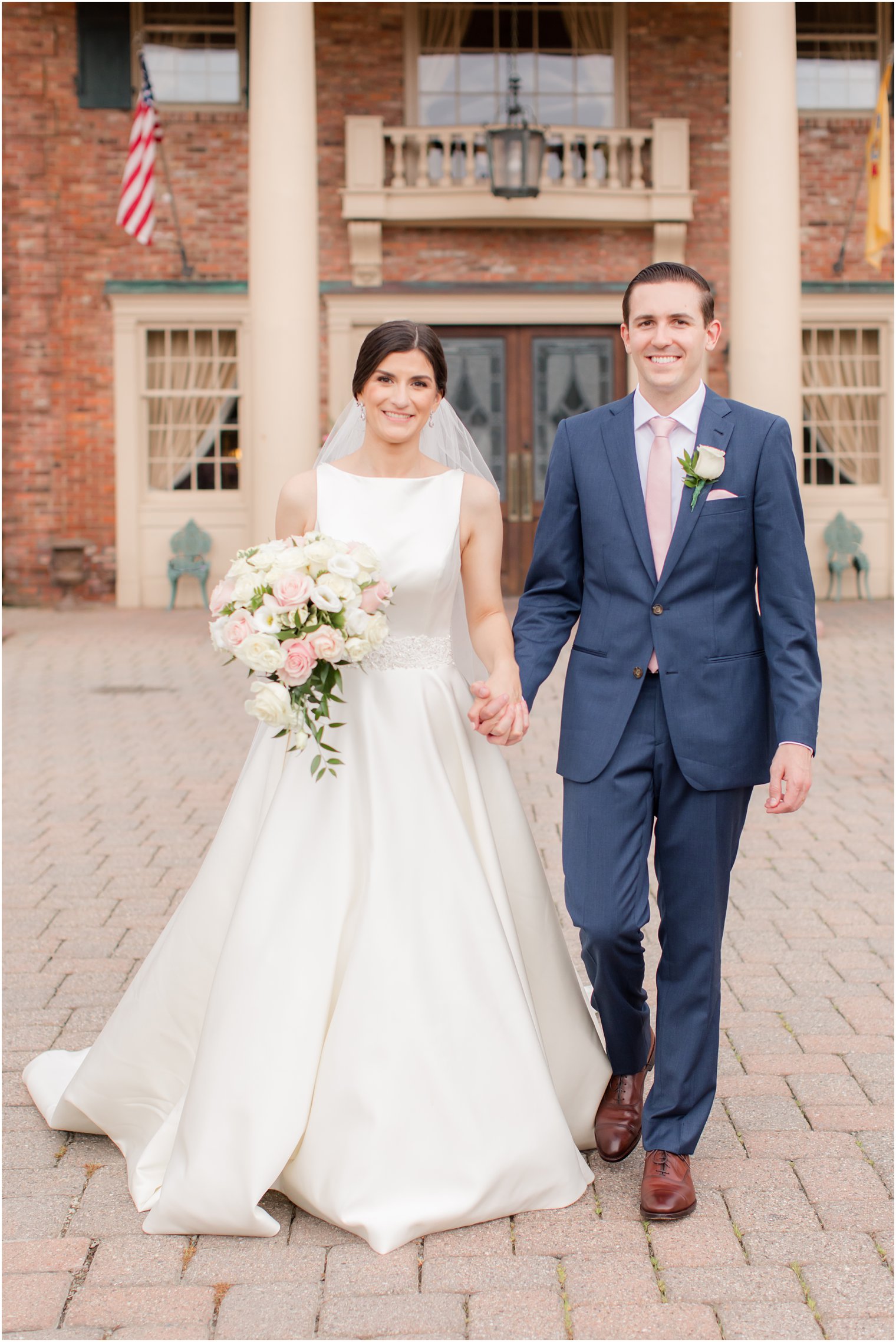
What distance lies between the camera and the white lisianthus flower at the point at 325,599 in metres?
2.86

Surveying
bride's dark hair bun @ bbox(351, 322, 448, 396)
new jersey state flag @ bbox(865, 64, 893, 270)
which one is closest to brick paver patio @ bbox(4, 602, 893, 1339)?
bride's dark hair bun @ bbox(351, 322, 448, 396)

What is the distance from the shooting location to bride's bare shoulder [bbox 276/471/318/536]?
3.28m

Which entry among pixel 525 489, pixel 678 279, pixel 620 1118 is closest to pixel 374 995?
pixel 620 1118

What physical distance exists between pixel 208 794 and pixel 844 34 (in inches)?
504

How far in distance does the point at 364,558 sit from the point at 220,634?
13.7 inches

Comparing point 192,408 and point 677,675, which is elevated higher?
point 192,408

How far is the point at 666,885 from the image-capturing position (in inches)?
120

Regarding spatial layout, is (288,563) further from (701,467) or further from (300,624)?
(701,467)

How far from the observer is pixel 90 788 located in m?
7.13

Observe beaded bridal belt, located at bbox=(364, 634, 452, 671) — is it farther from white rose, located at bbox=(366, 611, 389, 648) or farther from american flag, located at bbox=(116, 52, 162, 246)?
american flag, located at bbox=(116, 52, 162, 246)

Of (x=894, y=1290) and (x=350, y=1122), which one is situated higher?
(x=350, y=1122)

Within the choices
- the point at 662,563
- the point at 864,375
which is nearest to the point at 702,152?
the point at 864,375

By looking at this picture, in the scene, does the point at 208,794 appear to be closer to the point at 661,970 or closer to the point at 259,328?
the point at 661,970

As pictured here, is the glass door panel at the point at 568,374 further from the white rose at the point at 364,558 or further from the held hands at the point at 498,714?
the white rose at the point at 364,558
